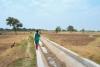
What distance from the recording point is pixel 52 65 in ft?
49.9

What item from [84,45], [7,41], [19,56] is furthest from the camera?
[7,41]

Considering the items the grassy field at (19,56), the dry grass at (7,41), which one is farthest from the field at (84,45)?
the dry grass at (7,41)

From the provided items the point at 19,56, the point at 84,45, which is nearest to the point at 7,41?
the point at 84,45

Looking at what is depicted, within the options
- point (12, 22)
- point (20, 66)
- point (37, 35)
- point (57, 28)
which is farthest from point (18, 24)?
point (20, 66)

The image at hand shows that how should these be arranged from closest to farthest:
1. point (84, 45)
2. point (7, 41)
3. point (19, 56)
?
1. point (19, 56)
2. point (84, 45)
3. point (7, 41)

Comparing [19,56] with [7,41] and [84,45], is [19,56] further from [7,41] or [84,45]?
[7,41]

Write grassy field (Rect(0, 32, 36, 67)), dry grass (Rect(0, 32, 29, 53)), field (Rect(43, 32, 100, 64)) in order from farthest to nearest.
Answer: dry grass (Rect(0, 32, 29, 53)), field (Rect(43, 32, 100, 64)), grassy field (Rect(0, 32, 36, 67))

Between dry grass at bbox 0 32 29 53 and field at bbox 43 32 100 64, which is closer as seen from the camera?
field at bbox 43 32 100 64

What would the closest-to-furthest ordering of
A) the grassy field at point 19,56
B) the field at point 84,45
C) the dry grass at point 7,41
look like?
the grassy field at point 19,56 → the field at point 84,45 → the dry grass at point 7,41

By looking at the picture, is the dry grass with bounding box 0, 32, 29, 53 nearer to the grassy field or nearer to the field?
the grassy field

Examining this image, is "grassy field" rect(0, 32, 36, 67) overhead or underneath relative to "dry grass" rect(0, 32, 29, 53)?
overhead

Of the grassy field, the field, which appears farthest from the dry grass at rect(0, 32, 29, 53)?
the field

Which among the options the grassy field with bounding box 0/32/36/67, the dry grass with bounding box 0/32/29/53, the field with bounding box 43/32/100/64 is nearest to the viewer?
the grassy field with bounding box 0/32/36/67

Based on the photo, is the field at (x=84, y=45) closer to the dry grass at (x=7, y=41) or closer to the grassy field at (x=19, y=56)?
the grassy field at (x=19, y=56)
